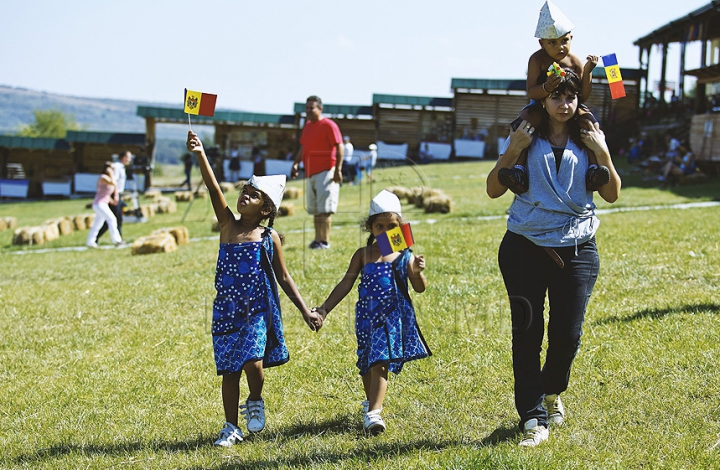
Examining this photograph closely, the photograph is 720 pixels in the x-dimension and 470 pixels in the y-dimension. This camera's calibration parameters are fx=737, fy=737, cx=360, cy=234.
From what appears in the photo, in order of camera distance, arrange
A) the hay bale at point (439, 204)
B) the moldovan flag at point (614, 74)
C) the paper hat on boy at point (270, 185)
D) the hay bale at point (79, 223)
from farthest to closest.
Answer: the hay bale at point (79, 223)
the hay bale at point (439, 204)
the paper hat on boy at point (270, 185)
the moldovan flag at point (614, 74)

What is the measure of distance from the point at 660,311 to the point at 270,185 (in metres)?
3.98

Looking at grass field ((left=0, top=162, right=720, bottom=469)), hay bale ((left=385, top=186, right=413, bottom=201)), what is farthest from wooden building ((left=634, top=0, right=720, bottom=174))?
grass field ((left=0, top=162, right=720, bottom=469))

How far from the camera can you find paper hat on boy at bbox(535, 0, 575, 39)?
4.19m

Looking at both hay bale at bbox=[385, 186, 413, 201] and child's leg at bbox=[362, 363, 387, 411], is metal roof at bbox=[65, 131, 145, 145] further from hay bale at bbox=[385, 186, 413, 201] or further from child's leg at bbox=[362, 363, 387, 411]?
child's leg at bbox=[362, 363, 387, 411]

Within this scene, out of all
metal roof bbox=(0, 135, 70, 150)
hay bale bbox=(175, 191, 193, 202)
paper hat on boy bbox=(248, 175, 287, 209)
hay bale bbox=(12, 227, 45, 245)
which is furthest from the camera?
metal roof bbox=(0, 135, 70, 150)

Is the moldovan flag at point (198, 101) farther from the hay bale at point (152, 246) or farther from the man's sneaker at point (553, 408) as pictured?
the hay bale at point (152, 246)

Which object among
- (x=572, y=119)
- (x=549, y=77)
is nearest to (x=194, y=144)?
(x=549, y=77)

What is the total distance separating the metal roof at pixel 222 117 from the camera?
4206cm

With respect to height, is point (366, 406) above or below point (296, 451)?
above

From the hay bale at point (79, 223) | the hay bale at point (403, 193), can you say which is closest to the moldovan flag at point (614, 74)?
the hay bale at point (403, 193)

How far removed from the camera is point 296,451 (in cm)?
430

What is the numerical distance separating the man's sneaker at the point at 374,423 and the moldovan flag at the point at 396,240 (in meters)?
0.97

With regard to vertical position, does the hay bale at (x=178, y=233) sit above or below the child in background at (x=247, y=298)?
below

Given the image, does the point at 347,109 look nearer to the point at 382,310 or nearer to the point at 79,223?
the point at 79,223
